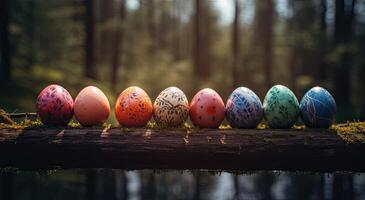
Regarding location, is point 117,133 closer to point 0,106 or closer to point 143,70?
point 0,106

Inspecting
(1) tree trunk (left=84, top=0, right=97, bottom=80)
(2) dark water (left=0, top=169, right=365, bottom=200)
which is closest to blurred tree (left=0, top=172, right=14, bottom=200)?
(2) dark water (left=0, top=169, right=365, bottom=200)

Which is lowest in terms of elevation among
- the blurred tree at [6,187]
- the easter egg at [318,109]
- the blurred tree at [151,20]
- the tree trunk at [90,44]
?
the blurred tree at [6,187]

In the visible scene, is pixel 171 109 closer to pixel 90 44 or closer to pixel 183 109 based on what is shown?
pixel 183 109

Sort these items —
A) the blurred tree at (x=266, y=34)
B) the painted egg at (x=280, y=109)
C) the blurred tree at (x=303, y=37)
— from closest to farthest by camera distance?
the painted egg at (x=280, y=109) < the blurred tree at (x=303, y=37) < the blurred tree at (x=266, y=34)

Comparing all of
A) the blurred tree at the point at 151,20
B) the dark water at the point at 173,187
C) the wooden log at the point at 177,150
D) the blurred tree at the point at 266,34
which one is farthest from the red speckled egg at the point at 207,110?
the blurred tree at the point at 151,20

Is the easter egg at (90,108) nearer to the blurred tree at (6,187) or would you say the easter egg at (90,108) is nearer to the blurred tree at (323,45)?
the blurred tree at (6,187)

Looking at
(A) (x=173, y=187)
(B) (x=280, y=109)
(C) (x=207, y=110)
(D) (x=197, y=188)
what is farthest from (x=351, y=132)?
(A) (x=173, y=187)
